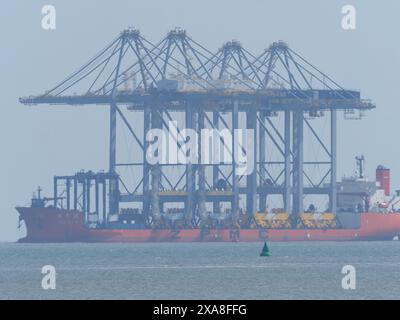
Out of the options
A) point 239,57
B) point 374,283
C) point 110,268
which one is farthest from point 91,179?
point 374,283

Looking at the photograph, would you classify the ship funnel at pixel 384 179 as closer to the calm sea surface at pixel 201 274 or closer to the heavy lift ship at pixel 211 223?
the heavy lift ship at pixel 211 223

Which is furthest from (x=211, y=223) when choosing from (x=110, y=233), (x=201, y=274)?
(x=201, y=274)

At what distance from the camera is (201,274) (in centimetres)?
9694

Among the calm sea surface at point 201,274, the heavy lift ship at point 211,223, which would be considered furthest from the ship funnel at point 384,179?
the calm sea surface at point 201,274

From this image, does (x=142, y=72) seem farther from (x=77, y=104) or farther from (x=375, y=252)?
(x=375, y=252)

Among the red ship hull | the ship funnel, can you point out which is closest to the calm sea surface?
the red ship hull

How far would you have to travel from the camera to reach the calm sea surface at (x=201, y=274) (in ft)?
264

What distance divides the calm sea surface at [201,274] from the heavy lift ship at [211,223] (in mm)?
23280

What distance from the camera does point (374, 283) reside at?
8731 cm

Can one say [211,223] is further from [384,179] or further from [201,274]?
[201,274]

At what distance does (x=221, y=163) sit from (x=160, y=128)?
25.7ft

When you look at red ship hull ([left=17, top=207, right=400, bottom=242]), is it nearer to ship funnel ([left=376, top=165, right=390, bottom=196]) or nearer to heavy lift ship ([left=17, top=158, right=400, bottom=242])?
heavy lift ship ([left=17, top=158, right=400, bottom=242])

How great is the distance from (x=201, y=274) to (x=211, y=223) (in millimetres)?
73194
